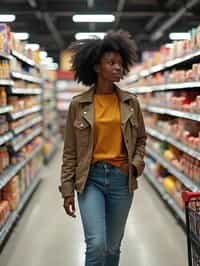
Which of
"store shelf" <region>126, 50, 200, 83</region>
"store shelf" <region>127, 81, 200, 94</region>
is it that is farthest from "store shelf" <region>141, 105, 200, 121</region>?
"store shelf" <region>126, 50, 200, 83</region>

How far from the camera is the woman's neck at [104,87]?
2637 mm

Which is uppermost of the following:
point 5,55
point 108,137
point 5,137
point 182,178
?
point 5,55

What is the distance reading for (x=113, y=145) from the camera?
2537 millimetres

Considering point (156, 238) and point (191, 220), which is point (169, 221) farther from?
point (191, 220)

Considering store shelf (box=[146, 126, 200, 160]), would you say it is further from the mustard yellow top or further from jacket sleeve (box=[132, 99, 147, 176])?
the mustard yellow top

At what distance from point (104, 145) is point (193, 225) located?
2.37 feet

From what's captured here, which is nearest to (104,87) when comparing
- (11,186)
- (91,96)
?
(91,96)

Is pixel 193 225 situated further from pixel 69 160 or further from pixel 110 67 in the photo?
pixel 110 67

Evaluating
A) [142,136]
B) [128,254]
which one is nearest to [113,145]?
[142,136]

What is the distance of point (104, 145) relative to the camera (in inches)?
99.6

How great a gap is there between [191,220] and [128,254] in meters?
1.73

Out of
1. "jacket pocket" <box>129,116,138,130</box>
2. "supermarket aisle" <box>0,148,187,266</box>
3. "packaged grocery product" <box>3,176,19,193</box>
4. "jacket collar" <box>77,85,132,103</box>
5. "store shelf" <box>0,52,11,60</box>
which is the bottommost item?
"supermarket aisle" <box>0,148,187,266</box>

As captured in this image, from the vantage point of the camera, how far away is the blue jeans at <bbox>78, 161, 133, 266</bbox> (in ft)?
7.69

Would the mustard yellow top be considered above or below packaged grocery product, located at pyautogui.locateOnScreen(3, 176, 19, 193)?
above
